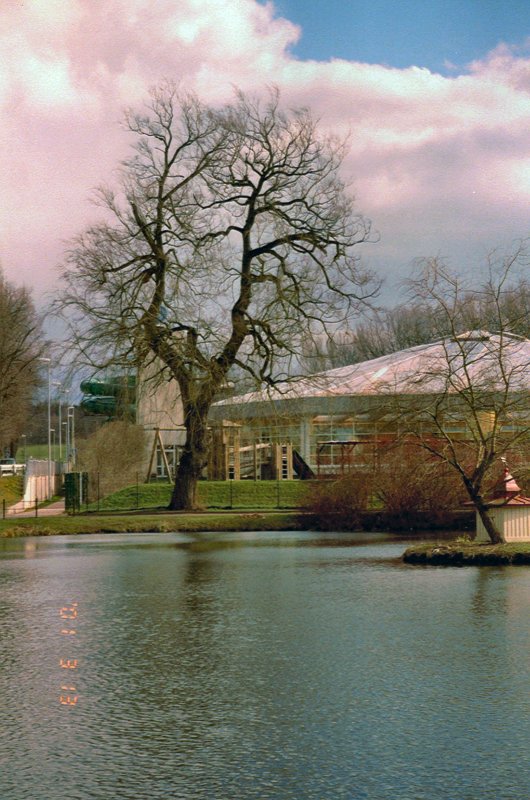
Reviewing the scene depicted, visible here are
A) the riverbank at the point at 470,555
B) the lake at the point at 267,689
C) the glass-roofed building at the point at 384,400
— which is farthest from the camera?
the glass-roofed building at the point at 384,400

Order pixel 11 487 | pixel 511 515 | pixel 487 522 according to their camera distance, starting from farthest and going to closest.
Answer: pixel 11 487 → pixel 511 515 → pixel 487 522

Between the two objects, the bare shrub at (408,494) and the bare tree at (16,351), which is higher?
the bare tree at (16,351)

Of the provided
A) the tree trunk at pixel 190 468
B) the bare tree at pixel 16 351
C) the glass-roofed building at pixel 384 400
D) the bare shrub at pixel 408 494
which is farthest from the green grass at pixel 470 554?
the bare tree at pixel 16 351

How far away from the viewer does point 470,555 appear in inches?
912

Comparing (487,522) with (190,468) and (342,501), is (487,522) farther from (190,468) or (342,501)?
(190,468)

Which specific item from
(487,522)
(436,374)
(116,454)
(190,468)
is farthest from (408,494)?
(116,454)

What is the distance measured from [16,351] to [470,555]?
5097 cm

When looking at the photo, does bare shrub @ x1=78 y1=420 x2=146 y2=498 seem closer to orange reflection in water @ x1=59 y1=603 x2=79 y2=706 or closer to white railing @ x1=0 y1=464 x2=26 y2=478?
white railing @ x1=0 y1=464 x2=26 y2=478

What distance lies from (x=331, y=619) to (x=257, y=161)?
28822 mm

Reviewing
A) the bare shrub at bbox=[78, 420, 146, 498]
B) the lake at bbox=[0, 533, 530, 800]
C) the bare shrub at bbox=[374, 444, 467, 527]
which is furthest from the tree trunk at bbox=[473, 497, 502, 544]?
Answer: the bare shrub at bbox=[78, 420, 146, 498]

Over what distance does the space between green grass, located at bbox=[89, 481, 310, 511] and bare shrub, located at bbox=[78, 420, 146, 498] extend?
6784 millimetres

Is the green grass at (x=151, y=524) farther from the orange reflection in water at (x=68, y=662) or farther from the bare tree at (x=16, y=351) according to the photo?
the bare tree at (x=16, y=351)

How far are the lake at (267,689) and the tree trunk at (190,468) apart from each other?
21691mm

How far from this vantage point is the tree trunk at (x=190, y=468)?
42.2 m
